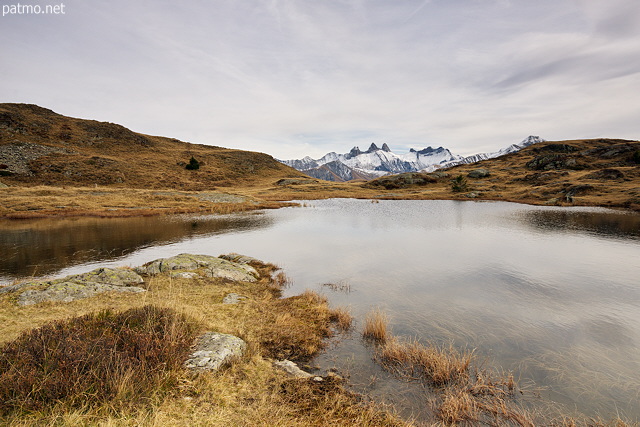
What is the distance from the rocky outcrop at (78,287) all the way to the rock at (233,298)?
4258 millimetres

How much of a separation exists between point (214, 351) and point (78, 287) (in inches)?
378

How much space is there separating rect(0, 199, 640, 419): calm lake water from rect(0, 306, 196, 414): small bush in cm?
527

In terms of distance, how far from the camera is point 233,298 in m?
14.4

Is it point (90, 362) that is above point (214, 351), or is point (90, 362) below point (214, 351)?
above

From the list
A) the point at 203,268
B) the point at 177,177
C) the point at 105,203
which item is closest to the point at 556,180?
the point at 203,268

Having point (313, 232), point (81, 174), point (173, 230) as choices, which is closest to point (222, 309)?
point (313, 232)

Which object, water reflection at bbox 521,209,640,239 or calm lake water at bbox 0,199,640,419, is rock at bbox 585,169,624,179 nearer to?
water reflection at bbox 521,209,640,239

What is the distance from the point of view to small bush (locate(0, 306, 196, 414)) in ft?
17.9

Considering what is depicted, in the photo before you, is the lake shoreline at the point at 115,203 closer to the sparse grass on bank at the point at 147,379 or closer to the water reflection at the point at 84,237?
the water reflection at the point at 84,237

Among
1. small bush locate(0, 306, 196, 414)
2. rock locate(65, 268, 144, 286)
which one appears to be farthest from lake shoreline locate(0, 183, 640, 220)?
small bush locate(0, 306, 196, 414)

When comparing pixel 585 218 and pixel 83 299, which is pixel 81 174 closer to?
pixel 83 299

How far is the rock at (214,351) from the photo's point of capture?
7.83 metres

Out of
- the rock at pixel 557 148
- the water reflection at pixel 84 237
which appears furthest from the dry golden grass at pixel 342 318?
the rock at pixel 557 148

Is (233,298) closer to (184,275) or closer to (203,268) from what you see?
(184,275)
